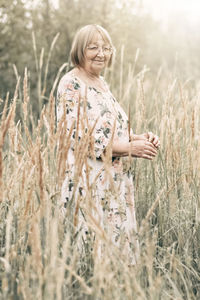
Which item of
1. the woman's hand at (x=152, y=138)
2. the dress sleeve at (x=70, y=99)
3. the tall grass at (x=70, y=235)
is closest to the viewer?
the tall grass at (x=70, y=235)

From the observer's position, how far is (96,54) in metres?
2.05

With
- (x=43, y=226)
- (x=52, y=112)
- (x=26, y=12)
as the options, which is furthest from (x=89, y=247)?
(x=26, y=12)

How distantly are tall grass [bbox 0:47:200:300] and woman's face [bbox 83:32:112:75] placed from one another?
308 mm

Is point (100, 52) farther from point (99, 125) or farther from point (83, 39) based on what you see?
point (99, 125)

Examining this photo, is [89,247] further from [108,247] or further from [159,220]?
[159,220]

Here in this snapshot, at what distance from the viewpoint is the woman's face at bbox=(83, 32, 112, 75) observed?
205cm

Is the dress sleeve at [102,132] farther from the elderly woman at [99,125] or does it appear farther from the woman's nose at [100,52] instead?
the woman's nose at [100,52]

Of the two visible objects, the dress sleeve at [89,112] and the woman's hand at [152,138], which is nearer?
the dress sleeve at [89,112]

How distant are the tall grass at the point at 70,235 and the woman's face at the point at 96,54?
1.01 feet

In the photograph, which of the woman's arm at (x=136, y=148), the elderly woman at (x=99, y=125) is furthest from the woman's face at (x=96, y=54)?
the woman's arm at (x=136, y=148)

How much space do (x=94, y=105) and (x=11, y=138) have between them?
0.53 metres

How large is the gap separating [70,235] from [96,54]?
3.17 feet

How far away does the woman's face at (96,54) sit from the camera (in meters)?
2.05

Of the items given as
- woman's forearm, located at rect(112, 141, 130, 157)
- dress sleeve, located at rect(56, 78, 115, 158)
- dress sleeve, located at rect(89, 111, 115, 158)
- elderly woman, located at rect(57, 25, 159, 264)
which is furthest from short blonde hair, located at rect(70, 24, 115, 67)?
woman's forearm, located at rect(112, 141, 130, 157)
